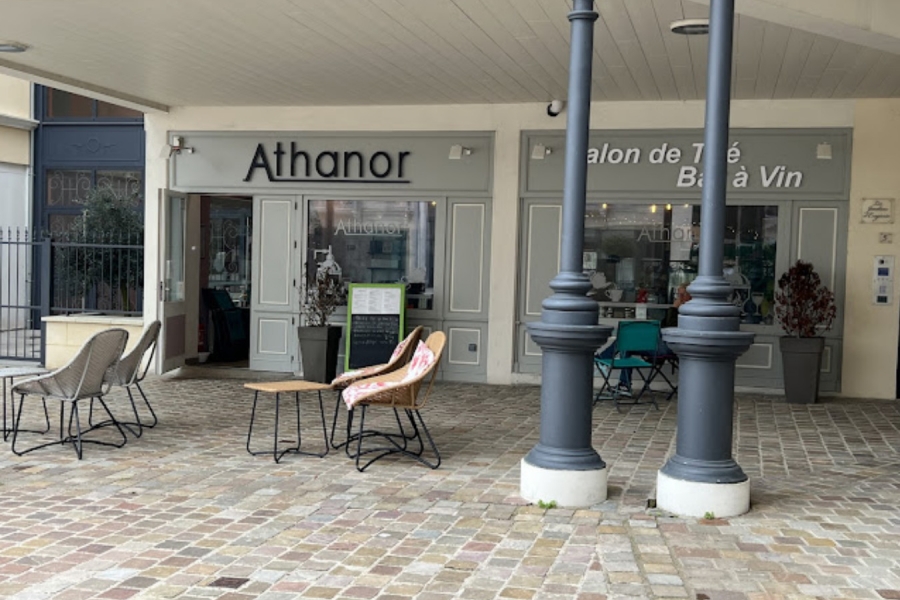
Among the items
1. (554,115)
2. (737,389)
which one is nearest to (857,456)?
(737,389)

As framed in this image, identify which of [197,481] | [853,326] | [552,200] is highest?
[552,200]

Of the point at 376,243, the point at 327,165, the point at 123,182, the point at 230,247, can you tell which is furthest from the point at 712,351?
the point at 123,182

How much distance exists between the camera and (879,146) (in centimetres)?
981

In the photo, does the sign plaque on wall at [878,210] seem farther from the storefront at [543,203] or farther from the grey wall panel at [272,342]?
the grey wall panel at [272,342]

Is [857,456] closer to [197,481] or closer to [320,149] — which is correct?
[197,481]

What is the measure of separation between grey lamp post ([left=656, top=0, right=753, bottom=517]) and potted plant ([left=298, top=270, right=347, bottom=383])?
5809 millimetres

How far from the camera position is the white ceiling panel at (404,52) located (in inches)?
280

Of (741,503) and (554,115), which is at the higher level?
(554,115)

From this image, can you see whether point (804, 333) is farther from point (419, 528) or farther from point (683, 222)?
point (419, 528)

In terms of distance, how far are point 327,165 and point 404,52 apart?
2.99 m

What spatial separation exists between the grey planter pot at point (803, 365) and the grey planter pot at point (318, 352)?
180 inches

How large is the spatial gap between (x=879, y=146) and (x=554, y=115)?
3231mm

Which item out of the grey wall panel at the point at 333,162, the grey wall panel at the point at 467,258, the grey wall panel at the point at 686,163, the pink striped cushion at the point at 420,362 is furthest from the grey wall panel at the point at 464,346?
the pink striped cushion at the point at 420,362

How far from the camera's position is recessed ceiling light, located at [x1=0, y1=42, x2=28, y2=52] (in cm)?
847
